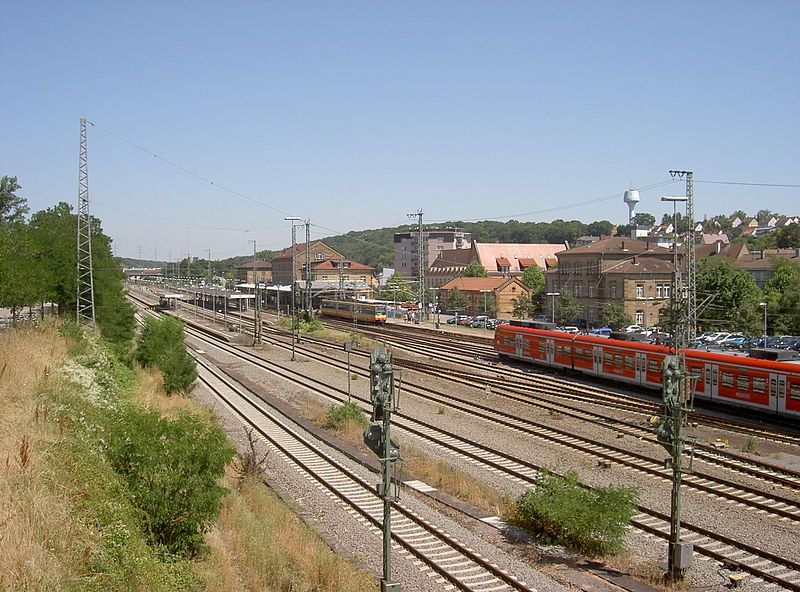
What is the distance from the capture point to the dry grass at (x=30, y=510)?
928 cm

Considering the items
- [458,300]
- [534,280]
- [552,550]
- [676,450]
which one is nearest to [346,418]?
[552,550]

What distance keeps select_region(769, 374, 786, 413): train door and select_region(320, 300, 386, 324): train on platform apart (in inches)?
1908

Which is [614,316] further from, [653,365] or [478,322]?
[653,365]

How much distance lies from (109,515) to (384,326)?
6104 cm

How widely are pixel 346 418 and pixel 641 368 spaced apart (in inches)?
536

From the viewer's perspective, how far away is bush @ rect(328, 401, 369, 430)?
1067 inches

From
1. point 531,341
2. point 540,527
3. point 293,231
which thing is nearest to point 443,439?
point 540,527

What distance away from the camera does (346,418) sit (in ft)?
89.9

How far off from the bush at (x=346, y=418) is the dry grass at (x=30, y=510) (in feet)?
37.3

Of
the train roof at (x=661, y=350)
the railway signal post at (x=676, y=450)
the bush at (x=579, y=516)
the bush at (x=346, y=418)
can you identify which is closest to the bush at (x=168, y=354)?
the bush at (x=346, y=418)

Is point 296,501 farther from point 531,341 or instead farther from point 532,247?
point 532,247

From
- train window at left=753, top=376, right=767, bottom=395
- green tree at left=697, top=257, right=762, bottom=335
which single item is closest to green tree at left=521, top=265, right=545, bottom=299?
green tree at left=697, top=257, right=762, bottom=335

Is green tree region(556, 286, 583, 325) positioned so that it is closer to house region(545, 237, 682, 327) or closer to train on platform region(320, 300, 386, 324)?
house region(545, 237, 682, 327)

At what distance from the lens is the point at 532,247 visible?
13400 cm
